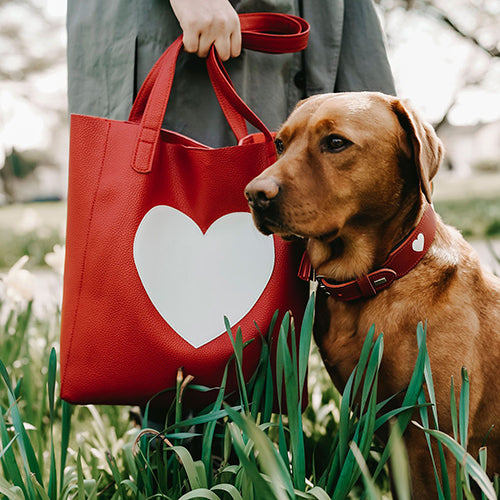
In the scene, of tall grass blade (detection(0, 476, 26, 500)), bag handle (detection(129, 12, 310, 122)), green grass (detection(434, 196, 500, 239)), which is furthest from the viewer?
green grass (detection(434, 196, 500, 239))

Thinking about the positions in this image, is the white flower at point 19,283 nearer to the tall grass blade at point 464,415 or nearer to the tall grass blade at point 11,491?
the tall grass blade at point 11,491

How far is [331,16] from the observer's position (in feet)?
6.82

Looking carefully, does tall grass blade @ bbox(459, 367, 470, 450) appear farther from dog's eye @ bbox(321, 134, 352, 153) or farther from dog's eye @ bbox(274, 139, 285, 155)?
dog's eye @ bbox(274, 139, 285, 155)

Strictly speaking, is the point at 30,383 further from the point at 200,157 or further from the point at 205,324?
the point at 200,157

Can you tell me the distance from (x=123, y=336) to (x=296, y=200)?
657mm

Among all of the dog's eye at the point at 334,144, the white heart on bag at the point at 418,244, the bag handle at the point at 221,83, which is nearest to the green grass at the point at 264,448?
the white heart on bag at the point at 418,244

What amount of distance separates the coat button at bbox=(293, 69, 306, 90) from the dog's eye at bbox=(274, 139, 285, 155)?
387 mm

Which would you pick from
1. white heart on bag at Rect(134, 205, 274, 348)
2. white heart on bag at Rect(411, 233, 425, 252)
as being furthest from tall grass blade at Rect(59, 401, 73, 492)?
white heart on bag at Rect(411, 233, 425, 252)

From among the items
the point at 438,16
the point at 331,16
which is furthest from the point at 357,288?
the point at 438,16

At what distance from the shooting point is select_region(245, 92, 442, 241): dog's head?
1589mm

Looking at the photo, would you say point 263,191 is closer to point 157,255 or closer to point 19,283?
point 157,255

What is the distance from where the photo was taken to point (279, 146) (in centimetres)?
189

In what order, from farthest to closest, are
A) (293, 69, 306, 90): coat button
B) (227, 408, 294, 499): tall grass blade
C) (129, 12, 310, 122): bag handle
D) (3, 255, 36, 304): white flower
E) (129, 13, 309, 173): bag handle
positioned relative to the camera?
(3, 255, 36, 304): white flower, (293, 69, 306, 90): coat button, (129, 12, 310, 122): bag handle, (129, 13, 309, 173): bag handle, (227, 408, 294, 499): tall grass blade

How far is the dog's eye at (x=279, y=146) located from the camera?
1.86m
